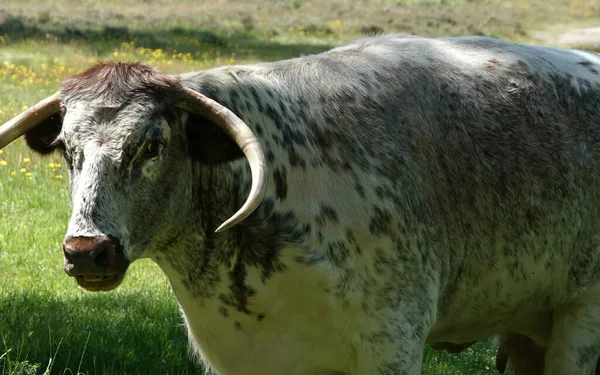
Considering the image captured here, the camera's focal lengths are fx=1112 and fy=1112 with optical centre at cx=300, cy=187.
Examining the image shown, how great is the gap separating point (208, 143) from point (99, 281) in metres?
0.81

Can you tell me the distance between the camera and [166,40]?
98.6ft

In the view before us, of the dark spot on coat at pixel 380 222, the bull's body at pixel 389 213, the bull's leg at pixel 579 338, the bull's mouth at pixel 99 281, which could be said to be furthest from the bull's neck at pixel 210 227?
the bull's leg at pixel 579 338

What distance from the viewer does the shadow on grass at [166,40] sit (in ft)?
92.0

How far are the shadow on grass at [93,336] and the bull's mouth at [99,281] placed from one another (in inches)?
60.3

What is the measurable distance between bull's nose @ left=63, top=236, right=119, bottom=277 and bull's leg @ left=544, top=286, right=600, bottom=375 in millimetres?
2868

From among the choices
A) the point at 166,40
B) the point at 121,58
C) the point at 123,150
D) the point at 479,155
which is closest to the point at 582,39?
the point at 166,40

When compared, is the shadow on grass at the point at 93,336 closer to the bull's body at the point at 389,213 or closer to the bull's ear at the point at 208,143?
the bull's body at the point at 389,213

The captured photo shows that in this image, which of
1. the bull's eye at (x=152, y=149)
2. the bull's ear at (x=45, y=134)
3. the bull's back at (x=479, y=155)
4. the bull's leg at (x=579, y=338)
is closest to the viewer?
the bull's eye at (x=152, y=149)

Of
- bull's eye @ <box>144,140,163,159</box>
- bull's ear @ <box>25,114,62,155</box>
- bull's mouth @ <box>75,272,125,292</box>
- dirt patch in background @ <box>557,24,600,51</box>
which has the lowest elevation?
dirt patch in background @ <box>557,24,600,51</box>

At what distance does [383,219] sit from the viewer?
5129 millimetres

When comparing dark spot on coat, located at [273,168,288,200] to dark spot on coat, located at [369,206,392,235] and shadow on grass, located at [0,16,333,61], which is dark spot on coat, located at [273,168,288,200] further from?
shadow on grass, located at [0,16,333,61]

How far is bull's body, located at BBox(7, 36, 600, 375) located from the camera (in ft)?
16.1

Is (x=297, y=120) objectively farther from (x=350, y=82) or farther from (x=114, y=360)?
(x=114, y=360)

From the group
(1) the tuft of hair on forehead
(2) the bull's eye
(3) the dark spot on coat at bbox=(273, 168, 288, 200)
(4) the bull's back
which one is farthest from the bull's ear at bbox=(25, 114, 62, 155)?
(4) the bull's back
